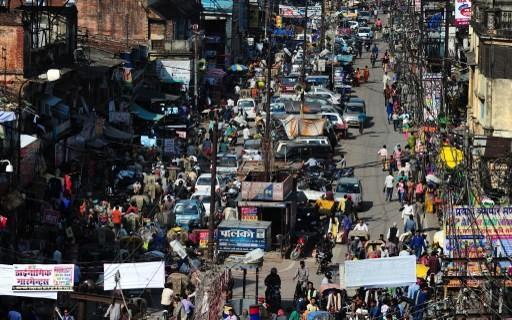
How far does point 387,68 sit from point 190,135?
82.5 ft

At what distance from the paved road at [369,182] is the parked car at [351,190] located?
38cm

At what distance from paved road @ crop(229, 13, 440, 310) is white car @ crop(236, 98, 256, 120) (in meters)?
5.15

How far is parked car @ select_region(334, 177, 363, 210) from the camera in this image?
172 ft

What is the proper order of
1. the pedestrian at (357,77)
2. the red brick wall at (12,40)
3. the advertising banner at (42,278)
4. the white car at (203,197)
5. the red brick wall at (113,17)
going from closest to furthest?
the advertising banner at (42,278) → the white car at (203,197) → the red brick wall at (12,40) → the red brick wall at (113,17) → the pedestrian at (357,77)

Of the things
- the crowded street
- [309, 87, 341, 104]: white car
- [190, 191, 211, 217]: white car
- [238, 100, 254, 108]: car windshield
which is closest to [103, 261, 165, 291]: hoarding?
the crowded street

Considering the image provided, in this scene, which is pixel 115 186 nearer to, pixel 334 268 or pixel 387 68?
pixel 334 268

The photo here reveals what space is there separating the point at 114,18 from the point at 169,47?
3678mm

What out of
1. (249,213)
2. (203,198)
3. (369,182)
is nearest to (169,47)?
(369,182)

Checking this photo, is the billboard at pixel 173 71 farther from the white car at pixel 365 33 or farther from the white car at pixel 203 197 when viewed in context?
the white car at pixel 365 33

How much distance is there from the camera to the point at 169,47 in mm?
75688

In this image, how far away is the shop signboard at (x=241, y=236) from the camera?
139 feet

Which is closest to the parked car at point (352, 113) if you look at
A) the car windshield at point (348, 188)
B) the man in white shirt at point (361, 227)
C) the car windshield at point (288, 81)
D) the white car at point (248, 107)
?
the white car at point (248, 107)

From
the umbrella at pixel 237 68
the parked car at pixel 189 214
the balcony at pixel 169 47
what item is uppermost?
the balcony at pixel 169 47

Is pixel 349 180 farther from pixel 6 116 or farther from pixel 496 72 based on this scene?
pixel 6 116
